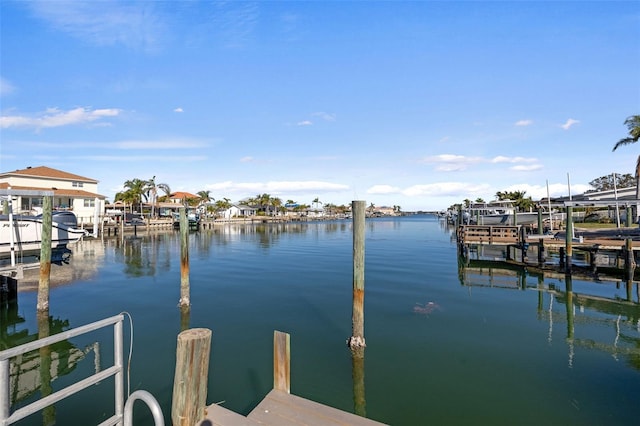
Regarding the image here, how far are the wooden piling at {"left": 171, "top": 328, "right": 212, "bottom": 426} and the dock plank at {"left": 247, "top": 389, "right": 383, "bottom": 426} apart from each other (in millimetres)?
988

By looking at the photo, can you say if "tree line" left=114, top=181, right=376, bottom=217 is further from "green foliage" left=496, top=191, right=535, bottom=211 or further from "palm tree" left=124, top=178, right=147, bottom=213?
"green foliage" left=496, top=191, right=535, bottom=211

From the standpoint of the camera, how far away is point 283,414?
18.3 feet

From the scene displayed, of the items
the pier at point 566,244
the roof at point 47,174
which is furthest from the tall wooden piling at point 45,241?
the roof at point 47,174

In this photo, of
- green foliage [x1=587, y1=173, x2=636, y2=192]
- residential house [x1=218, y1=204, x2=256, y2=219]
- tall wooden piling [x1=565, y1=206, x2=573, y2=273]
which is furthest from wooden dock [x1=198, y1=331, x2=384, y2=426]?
residential house [x1=218, y1=204, x2=256, y2=219]

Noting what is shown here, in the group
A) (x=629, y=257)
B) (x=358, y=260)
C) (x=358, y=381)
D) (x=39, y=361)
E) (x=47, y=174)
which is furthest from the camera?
(x=47, y=174)

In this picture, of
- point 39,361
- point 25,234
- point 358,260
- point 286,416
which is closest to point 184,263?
point 39,361

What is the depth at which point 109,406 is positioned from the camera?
7785mm

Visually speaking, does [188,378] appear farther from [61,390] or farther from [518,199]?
[518,199]

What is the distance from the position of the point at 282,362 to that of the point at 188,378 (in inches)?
74.4

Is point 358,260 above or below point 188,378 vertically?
above

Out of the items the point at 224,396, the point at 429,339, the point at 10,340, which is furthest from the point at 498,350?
the point at 10,340

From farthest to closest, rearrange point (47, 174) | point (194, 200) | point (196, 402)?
1. point (194, 200)
2. point (47, 174)
3. point (196, 402)

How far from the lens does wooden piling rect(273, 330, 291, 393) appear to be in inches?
247

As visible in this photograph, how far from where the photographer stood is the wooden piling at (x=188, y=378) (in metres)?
4.95
